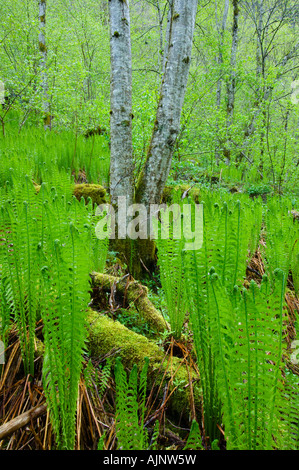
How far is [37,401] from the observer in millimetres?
1021

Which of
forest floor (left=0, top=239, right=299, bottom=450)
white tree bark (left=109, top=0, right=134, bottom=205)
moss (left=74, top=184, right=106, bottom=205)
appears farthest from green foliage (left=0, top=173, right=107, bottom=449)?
moss (left=74, top=184, right=106, bottom=205)

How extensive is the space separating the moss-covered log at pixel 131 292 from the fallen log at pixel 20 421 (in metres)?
0.82

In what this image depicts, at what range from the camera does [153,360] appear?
49.5 inches

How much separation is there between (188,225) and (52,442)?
0.93m

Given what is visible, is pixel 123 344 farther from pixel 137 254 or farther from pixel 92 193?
pixel 92 193

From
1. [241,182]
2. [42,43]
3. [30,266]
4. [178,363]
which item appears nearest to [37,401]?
[30,266]

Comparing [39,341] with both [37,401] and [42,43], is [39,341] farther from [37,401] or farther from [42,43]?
[42,43]

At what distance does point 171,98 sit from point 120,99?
1.57 ft

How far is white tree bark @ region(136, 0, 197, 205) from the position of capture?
248 cm

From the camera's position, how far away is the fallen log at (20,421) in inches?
32.9

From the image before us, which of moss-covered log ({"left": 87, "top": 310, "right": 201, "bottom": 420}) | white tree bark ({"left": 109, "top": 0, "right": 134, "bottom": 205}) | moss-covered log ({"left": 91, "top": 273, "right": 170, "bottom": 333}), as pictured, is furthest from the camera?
white tree bark ({"left": 109, "top": 0, "right": 134, "bottom": 205})

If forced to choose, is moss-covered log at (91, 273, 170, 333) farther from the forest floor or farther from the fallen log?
the fallen log

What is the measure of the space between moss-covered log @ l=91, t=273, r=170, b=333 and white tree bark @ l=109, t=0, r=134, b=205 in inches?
39.9

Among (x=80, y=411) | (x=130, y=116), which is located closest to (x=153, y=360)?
(x=80, y=411)
